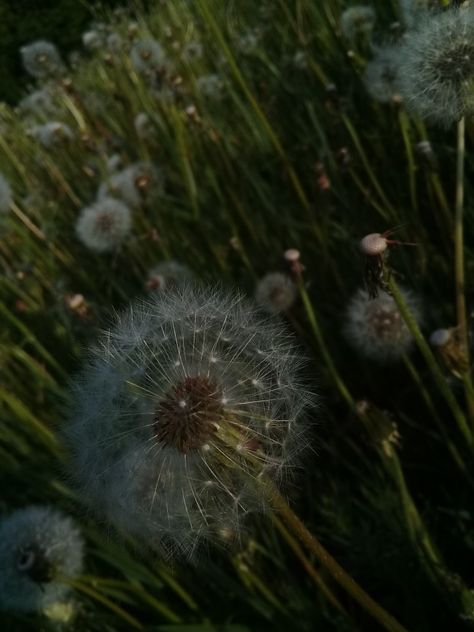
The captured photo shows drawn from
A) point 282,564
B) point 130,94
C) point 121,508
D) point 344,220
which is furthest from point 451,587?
point 130,94

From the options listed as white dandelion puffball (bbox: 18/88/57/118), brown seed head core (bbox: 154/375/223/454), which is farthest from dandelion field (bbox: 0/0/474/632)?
white dandelion puffball (bbox: 18/88/57/118)

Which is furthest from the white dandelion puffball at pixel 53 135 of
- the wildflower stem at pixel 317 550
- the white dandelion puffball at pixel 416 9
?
the wildflower stem at pixel 317 550

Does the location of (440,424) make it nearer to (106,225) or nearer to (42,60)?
(106,225)

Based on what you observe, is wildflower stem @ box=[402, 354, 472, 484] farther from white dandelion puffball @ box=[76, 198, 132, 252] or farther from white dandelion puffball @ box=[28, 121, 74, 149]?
white dandelion puffball @ box=[28, 121, 74, 149]

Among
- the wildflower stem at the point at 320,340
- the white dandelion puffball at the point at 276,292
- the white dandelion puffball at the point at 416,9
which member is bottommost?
the white dandelion puffball at the point at 276,292

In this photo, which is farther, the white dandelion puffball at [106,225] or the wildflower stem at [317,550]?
the white dandelion puffball at [106,225]

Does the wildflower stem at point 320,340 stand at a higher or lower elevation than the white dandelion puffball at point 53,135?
lower

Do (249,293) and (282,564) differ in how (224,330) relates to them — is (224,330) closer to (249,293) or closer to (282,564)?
(282,564)

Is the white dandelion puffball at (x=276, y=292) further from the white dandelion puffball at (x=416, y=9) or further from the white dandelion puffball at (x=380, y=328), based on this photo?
the white dandelion puffball at (x=416, y=9)
